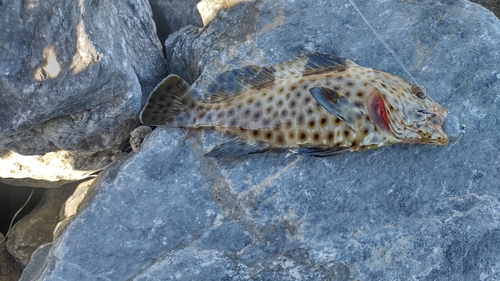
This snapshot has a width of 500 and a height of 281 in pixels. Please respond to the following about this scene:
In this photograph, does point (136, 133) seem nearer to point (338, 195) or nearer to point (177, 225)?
point (177, 225)

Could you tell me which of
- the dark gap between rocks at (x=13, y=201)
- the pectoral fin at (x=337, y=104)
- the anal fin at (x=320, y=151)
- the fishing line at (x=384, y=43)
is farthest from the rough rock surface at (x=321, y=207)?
the dark gap between rocks at (x=13, y=201)

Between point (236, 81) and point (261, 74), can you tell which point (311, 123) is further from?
point (236, 81)

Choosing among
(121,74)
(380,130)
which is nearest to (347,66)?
(380,130)

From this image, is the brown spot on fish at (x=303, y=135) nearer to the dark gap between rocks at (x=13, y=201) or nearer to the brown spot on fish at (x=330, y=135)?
the brown spot on fish at (x=330, y=135)

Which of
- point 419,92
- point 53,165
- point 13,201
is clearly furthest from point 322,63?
point 13,201

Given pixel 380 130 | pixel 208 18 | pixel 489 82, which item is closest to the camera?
pixel 380 130

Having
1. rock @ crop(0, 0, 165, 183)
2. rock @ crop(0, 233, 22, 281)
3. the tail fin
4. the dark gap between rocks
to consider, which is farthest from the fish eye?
rock @ crop(0, 233, 22, 281)

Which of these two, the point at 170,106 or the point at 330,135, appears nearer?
the point at 330,135
